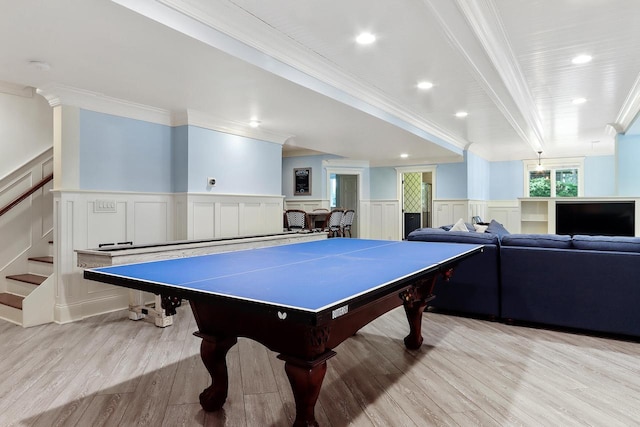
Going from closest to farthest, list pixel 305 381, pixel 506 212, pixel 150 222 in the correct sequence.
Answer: pixel 305 381, pixel 150 222, pixel 506 212

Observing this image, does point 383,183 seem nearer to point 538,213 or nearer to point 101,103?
point 538,213

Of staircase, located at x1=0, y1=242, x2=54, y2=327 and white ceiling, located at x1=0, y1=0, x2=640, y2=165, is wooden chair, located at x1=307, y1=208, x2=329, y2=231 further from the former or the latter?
staircase, located at x1=0, y1=242, x2=54, y2=327

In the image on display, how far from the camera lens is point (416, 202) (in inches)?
458

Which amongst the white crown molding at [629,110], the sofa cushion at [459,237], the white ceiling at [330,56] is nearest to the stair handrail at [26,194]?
the white ceiling at [330,56]

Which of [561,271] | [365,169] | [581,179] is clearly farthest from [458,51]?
[581,179]

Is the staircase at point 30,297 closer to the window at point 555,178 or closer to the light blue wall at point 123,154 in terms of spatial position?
the light blue wall at point 123,154

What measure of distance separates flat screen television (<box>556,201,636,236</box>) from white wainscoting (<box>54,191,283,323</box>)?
18.9ft

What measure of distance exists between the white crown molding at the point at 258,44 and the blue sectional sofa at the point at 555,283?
5.94ft

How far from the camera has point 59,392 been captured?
94.3 inches


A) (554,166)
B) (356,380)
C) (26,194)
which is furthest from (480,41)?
(554,166)

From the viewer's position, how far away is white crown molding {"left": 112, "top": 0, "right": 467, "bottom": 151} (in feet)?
8.50

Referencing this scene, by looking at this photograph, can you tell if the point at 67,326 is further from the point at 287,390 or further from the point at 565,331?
the point at 565,331

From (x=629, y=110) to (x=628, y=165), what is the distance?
1518mm

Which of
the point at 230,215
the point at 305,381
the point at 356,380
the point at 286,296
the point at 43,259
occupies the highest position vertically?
the point at 230,215
